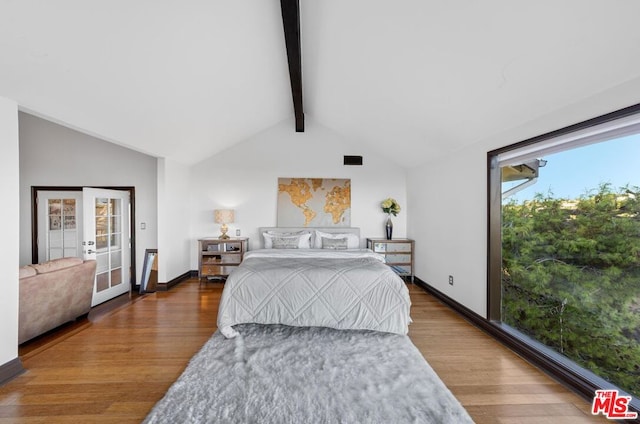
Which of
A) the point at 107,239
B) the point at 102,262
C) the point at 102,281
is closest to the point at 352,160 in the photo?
the point at 107,239

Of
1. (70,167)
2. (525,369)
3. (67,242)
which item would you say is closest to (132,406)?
(525,369)

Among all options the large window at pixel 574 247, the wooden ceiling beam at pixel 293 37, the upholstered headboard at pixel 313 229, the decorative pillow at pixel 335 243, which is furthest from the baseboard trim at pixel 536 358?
the wooden ceiling beam at pixel 293 37

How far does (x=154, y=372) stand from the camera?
6.40 ft

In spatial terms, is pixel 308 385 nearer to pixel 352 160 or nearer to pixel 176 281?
pixel 176 281

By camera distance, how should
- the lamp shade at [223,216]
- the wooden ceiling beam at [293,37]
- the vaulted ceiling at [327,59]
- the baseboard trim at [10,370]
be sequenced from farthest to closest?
the lamp shade at [223,216], the wooden ceiling beam at [293,37], the baseboard trim at [10,370], the vaulted ceiling at [327,59]

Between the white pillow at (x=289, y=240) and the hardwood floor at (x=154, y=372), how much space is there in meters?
1.60

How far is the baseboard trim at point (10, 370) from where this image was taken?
1830 mm

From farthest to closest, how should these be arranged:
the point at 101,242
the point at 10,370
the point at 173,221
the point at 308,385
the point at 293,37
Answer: the point at 173,221
the point at 101,242
the point at 293,37
the point at 10,370
the point at 308,385

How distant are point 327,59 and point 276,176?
249cm

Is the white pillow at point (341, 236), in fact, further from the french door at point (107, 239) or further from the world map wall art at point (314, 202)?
the french door at point (107, 239)

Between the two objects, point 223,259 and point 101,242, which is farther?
point 223,259

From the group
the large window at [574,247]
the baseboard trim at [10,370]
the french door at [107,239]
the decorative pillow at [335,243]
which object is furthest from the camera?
the decorative pillow at [335,243]

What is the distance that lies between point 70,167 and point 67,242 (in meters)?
1.23

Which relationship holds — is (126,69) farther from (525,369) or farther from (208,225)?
(525,369)
